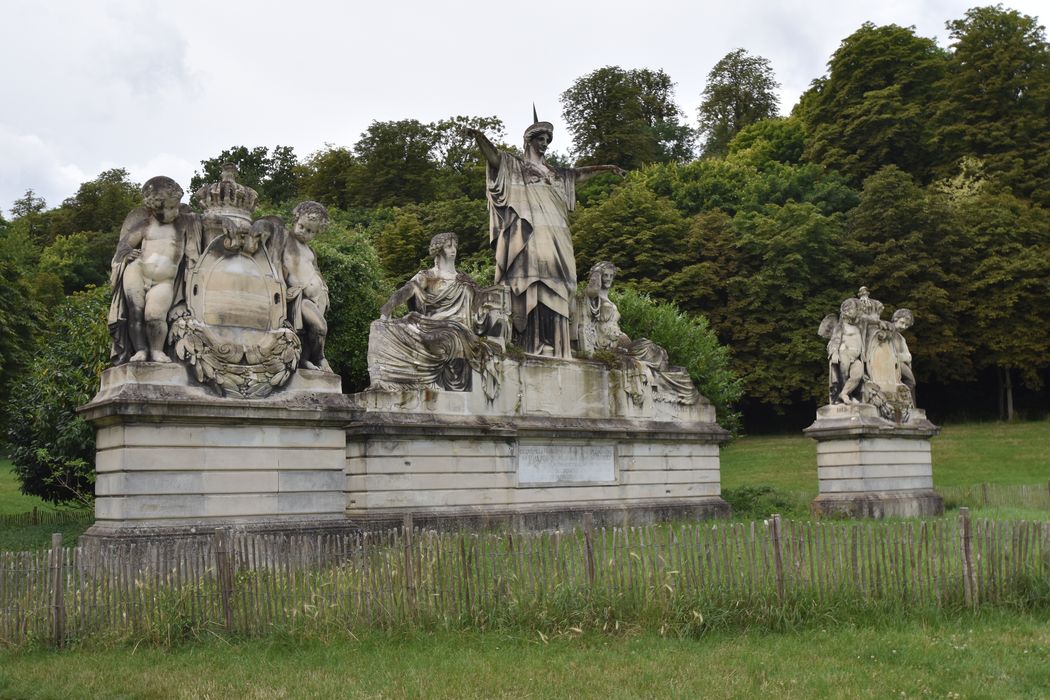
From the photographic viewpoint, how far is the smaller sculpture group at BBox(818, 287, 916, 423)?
22.9 m

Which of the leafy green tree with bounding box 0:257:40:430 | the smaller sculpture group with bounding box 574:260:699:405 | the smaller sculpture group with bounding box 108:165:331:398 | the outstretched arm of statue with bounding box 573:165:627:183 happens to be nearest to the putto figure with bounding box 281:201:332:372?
the smaller sculpture group with bounding box 108:165:331:398

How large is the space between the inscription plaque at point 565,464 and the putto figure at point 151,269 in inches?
280

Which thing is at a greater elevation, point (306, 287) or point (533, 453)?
point (306, 287)

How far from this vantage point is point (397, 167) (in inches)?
2498

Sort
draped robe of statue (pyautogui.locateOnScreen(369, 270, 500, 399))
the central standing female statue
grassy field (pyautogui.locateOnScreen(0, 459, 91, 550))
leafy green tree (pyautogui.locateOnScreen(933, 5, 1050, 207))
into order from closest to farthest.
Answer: draped robe of statue (pyautogui.locateOnScreen(369, 270, 500, 399)), the central standing female statue, grassy field (pyautogui.locateOnScreen(0, 459, 91, 550)), leafy green tree (pyautogui.locateOnScreen(933, 5, 1050, 207))

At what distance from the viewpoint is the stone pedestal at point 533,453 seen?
639 inches

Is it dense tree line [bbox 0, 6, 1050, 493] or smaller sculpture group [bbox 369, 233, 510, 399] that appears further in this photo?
dense tree line [bbox 0, 6, 1050, 493]

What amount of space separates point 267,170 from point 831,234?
36243 millimetres

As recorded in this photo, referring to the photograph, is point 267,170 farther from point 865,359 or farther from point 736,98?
point 865,359

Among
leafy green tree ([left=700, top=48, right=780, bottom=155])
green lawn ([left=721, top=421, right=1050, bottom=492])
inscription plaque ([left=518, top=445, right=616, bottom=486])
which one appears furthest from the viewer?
leafy green tree ([left=700, top=48, right=780, bottom=155])

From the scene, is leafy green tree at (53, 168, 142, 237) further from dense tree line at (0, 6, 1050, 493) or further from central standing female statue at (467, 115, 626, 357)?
central standing female statue at (467, 115, 626, 357)

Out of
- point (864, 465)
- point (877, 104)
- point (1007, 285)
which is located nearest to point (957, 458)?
point (1007, 285)

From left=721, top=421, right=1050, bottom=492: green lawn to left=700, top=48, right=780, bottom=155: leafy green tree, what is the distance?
119 feet

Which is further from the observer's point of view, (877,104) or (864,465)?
(877,104)
